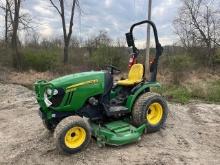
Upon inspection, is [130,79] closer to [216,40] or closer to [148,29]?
[148,29]

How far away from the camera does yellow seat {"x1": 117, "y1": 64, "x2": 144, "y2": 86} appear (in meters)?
5.68

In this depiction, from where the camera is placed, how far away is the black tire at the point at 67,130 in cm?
452

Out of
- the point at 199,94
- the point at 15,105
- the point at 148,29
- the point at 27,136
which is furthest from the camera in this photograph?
the point at 148,29

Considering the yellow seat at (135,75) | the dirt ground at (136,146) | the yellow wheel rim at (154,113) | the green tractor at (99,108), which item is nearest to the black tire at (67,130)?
the green tractor at (99,108)

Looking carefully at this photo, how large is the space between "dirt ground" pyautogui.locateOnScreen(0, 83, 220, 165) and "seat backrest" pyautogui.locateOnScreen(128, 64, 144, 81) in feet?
3.69

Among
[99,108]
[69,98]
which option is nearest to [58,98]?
[69,98]

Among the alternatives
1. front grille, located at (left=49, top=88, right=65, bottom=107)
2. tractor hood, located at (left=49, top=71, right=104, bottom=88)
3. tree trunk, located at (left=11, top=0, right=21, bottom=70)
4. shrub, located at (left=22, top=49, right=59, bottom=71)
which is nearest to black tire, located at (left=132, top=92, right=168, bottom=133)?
tractor hood, located at (left=49, top=71, right=104, bottom=88)

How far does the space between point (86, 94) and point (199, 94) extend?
235 inches

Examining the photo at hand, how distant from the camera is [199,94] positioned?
9945 mm

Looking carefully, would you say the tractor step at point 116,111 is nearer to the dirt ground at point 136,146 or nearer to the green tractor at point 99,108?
the green tractor at point 99,108

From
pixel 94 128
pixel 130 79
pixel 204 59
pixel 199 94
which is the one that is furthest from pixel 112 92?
pixel 204 59

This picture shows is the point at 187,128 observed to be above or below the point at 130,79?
below

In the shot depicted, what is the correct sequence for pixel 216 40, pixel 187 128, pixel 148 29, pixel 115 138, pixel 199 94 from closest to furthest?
pixel 115 138 → pixel 187 128 → pixel 199 94 → pixel 148 29 → pixel 216 40

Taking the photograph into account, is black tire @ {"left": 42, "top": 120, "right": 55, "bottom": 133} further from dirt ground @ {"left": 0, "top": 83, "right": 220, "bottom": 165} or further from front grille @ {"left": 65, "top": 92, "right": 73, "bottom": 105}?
front grille @ {"left": 65, "top": 92, "right": 73, "bottom": 105}
